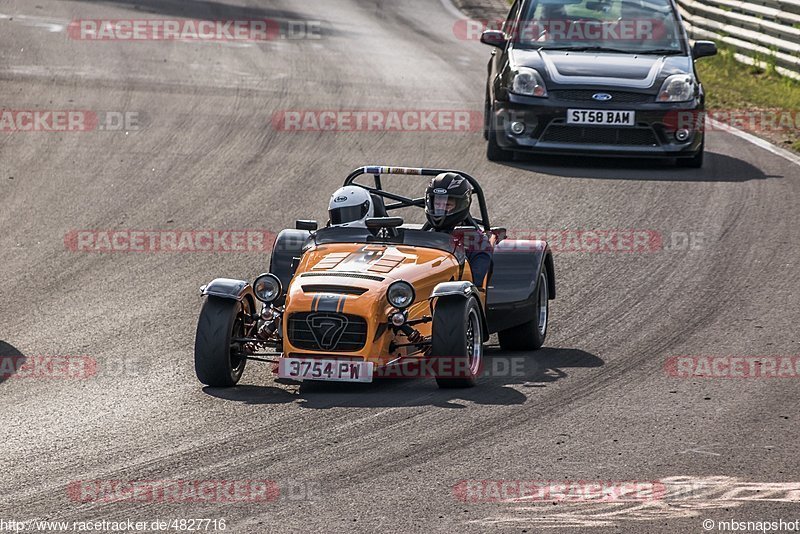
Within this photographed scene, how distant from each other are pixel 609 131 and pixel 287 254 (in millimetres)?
6536

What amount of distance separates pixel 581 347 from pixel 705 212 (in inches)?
190

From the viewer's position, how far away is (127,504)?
702cm

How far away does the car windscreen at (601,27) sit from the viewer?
679 inches

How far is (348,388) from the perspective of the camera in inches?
375

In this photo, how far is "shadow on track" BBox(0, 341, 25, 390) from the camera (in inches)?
402

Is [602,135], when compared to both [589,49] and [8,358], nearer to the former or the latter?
[589,49]

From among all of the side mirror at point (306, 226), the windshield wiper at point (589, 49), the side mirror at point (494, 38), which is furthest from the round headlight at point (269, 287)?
the windshield wiper at point (589, 49)

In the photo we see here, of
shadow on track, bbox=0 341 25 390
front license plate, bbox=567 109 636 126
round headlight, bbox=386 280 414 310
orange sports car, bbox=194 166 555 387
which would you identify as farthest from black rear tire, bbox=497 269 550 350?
front license plate, bbox=567 109 636 126

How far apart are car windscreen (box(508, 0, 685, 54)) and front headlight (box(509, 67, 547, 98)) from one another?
28.9 inches

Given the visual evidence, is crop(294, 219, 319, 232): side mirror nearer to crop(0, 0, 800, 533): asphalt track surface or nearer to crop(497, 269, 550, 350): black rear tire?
crop(0, 0, 800, 533): asphalt track surface

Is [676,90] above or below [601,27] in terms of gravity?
below

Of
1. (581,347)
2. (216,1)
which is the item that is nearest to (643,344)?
(581,347)

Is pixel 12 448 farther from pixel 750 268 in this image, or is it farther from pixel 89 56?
pixel 89 56

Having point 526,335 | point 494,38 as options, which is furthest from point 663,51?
point 526,335
